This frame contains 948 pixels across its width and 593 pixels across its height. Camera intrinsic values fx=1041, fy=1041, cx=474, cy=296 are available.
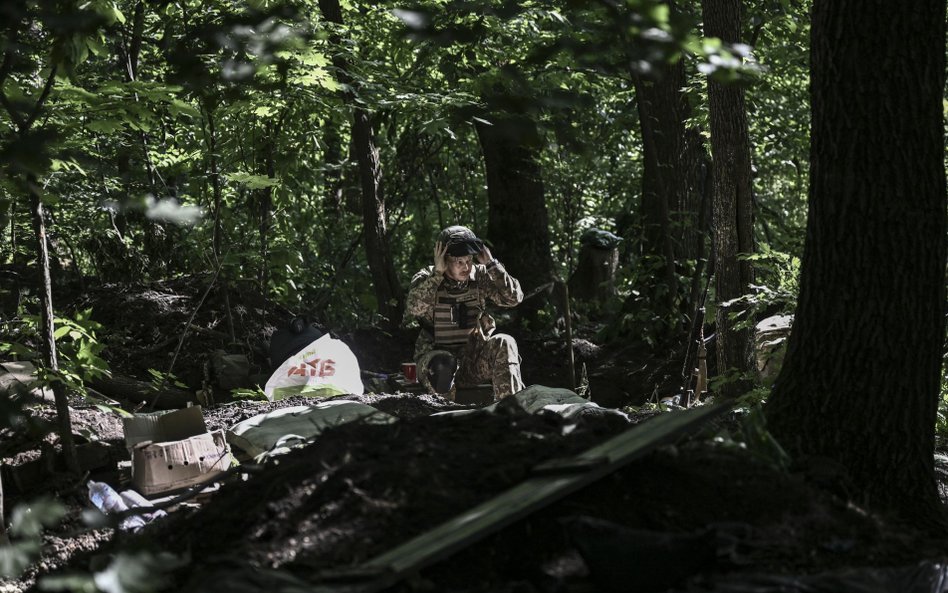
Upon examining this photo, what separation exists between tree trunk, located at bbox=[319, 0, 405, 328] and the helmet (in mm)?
3403

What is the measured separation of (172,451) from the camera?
543 cm

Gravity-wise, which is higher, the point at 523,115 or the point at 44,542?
the point at 523,115

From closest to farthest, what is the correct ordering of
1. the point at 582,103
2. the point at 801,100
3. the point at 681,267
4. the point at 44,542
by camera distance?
the point at 582,103, the point at 44,542, the point at 681,267, the point at 801,100

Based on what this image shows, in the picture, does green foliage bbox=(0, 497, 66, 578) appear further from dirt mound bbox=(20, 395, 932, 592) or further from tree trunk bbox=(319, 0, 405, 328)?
tree trunk bbox=(319, 0, 405, 328)

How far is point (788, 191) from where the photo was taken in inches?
736

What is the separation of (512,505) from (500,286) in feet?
18.2

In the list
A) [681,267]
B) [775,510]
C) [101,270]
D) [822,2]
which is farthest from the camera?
[681,267]

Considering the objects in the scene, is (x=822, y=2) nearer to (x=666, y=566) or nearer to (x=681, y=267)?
(x=666, y=566)

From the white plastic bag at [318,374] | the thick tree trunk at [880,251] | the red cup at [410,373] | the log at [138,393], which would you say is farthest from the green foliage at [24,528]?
the red cup at [410,373]

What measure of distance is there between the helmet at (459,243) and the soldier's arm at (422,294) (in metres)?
0.31

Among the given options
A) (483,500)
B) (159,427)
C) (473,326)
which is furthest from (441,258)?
(483,500)

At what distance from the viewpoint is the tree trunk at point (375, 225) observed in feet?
38.3

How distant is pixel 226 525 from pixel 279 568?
469mm

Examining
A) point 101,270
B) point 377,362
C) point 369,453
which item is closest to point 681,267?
point 377,362
